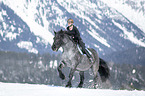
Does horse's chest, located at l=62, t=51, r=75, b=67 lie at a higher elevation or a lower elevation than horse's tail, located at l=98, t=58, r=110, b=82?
higher

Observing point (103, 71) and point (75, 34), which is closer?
point (75, 34)

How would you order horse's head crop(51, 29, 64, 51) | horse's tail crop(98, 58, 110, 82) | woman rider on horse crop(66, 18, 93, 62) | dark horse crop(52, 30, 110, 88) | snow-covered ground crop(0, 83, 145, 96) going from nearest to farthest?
snow-covered ground crop(0, 83, 145, 96), horse's head crop(51, 29, 64, 51), dark horse crop(52, 30, 110, 88), woman rider on horse crop(66, 18, 93, 62), horse's tail crop(98, 58, 110, 82)

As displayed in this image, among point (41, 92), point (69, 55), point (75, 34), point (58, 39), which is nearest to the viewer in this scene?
point (41, 92)

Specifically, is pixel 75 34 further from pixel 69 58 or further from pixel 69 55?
pixel 69 58

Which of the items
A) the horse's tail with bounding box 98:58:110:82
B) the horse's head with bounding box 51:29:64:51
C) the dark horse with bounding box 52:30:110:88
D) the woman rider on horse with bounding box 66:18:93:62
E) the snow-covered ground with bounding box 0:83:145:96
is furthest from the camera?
the horse's tail with bounding box 98:58:110:82

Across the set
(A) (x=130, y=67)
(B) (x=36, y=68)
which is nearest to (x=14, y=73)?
(B) (x=36, y=68)

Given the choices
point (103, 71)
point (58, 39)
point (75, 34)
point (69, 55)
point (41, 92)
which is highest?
point (75, 34)

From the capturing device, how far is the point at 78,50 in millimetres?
14797

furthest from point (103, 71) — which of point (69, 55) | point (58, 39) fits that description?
point (58, 39)

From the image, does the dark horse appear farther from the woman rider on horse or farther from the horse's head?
the woman rider on horse

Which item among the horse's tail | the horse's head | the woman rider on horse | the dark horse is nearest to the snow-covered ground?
the dark horse

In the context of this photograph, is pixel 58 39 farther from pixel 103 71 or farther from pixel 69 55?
pixel 103 71

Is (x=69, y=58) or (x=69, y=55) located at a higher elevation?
(x=69, y=55)

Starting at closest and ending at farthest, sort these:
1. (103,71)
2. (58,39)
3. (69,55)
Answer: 1. (58,39)
2. (69,55)
3. (103,71)
